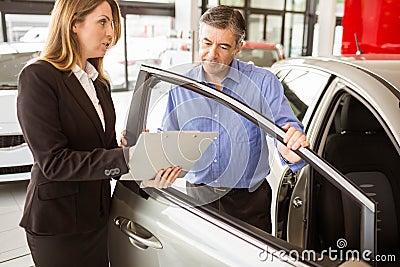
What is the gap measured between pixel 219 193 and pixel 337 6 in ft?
29.7

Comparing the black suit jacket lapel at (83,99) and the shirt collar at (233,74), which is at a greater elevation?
the shirt collar at (233,74)

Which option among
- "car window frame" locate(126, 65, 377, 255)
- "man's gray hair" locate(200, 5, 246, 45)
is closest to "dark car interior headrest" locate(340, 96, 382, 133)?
"man's gray hair" locate(200, 5, 246, 45)

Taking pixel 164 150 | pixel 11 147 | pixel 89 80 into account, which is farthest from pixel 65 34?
pixel 11 147

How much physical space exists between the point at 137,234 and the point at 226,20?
0.72 metres

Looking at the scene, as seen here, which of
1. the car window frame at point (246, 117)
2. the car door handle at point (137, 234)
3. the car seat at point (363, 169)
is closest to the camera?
the car window frame at point (246, 117)

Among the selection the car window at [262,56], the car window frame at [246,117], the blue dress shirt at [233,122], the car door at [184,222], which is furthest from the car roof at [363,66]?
the car window at [262,56]

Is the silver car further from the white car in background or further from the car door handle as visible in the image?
the white car in background

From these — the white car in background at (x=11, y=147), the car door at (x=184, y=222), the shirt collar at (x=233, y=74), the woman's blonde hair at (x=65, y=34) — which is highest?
the woman's blonde hair at (x=65, y=34)

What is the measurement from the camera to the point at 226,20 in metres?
1.36

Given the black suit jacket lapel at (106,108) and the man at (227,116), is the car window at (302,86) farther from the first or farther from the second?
the black suit jacket lapel at (106,108)

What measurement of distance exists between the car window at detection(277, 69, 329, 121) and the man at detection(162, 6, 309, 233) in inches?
15.7

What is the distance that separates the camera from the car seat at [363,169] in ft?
5.08

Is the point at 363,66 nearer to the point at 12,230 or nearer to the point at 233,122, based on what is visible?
the point at 233,122

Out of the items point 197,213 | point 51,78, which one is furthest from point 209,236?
point 51,78
